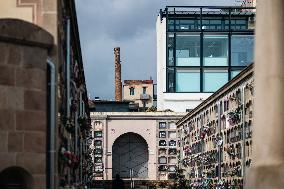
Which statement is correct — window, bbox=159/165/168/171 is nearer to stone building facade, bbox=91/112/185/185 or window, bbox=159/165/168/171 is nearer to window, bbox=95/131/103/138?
stone building facade, bbox=91/112/185/185

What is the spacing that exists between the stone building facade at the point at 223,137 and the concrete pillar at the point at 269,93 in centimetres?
2942

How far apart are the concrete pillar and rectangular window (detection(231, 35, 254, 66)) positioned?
89.1 m

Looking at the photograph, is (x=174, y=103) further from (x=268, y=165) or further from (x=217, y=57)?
(x=268, y=165)

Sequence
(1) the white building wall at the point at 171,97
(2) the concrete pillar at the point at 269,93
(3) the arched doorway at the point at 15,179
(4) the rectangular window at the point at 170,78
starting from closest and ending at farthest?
(2) the concrete pillar at the point at 269,93 < (3) the arched doorway at the point at 15,179 < (1) the white building wall at the point at 171,97 < (4) the rectangular window at the point at 170,78

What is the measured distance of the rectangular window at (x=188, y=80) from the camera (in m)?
96.9

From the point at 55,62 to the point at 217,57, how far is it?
81493 mm

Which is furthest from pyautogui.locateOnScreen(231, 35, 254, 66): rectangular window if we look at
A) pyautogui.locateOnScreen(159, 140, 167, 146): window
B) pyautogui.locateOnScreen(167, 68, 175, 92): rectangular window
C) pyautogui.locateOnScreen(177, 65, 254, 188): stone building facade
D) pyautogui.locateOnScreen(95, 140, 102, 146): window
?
pyautogui.locateOnScreen(177, 65, 254, 188): stone building facade

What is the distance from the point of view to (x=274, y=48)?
907 centimetres

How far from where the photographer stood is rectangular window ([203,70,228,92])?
319ft

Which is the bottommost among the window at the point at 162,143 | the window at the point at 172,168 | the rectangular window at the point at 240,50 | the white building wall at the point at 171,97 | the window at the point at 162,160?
the window at the point at 172,168

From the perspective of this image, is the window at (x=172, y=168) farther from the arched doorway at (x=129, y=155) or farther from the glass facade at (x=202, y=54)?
the glass facade at (x=202, y=54)

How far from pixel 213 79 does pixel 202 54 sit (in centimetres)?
376

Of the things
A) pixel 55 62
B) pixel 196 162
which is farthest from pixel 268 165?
pixel 196 162

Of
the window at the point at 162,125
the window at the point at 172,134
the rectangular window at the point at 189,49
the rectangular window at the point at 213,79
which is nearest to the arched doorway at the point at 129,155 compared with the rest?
the window at the point at 162,125
